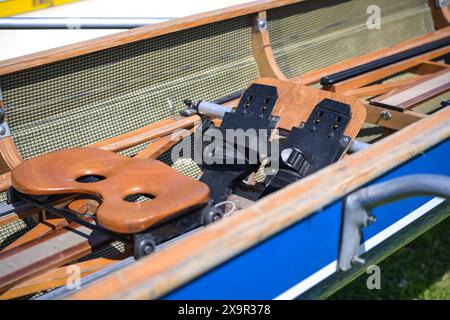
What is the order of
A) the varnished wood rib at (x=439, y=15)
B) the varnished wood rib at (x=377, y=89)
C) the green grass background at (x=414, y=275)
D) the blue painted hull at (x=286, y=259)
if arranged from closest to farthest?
the blue painted hull at (x=286, y=259) < the green grass background at (x=414, y=275) < the varnished wood rib at (x=377, y=89) < the varnished wood rib at (x=439, y=15)

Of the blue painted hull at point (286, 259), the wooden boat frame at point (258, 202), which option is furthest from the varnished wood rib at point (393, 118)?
the blue painted hull at point (286, 259)

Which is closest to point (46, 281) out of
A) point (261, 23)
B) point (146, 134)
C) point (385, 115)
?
point (146, 134)

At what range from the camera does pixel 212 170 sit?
2375 mm

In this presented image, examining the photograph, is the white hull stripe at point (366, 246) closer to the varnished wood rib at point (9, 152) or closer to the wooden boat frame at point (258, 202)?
the wooden boat frame at point (258, 202)

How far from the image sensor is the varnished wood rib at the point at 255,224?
4.25 feet

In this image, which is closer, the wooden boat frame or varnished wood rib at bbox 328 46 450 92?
the wooden boat frame

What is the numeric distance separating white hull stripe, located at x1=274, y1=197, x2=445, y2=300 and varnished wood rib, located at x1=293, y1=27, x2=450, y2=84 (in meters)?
1.18

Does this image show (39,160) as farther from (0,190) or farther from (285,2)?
(285,2)

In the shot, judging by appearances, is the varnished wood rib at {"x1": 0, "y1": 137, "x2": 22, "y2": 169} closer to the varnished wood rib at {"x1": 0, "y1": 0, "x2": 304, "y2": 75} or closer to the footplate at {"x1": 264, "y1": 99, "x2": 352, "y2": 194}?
the varnished wood rib at {"x1": 0, "y1": 0, "x2": 304, "y2": 75}

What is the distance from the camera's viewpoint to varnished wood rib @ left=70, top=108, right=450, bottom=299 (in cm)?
129

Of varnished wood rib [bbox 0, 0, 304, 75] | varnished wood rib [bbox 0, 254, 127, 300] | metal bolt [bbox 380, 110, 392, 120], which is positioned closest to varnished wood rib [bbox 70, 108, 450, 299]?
varnished wood rib [bbox 0, 254, 127, 300]

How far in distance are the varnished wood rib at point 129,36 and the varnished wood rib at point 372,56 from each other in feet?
1.30

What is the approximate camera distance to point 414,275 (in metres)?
3.03
